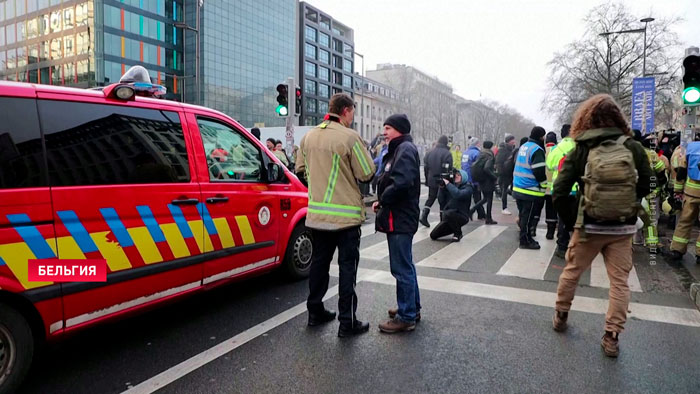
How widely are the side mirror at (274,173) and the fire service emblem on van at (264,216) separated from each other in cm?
31

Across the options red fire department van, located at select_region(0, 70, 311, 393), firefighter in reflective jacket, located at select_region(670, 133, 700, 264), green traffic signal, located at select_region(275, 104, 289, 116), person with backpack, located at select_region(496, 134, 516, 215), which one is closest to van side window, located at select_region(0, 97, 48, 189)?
red fire department van, located at select_region(0, 70, 311, 393)

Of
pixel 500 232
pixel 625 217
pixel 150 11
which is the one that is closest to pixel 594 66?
pixel 500 232

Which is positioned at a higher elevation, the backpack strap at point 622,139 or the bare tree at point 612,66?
the bare tree at point 612,66

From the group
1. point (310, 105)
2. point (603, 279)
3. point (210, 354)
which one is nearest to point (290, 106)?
point (603, 279)

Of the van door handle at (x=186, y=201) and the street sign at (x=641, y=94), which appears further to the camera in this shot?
the street sign at (x=641, y=94)

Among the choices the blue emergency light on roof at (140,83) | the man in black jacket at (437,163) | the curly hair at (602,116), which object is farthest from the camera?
the man in black jacket at (437,163)

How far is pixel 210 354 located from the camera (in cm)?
340

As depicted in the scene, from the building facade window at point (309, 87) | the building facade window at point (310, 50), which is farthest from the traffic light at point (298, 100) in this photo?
the building facade window at point (310, 50)

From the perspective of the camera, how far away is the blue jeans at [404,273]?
3.79 meters

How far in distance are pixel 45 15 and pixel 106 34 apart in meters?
12.3

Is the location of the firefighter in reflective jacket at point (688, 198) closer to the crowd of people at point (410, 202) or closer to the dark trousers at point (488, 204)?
the crowd of people at point (410, 202)

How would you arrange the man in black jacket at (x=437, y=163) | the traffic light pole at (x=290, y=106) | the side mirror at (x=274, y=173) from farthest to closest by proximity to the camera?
the traffic light pole at (x=290, y=106) → the man in black jacket at (x=437, y=163) → the side mirror at (x=274, y=173)

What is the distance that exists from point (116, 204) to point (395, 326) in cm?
232

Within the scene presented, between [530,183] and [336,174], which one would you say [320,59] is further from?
[336,174]
